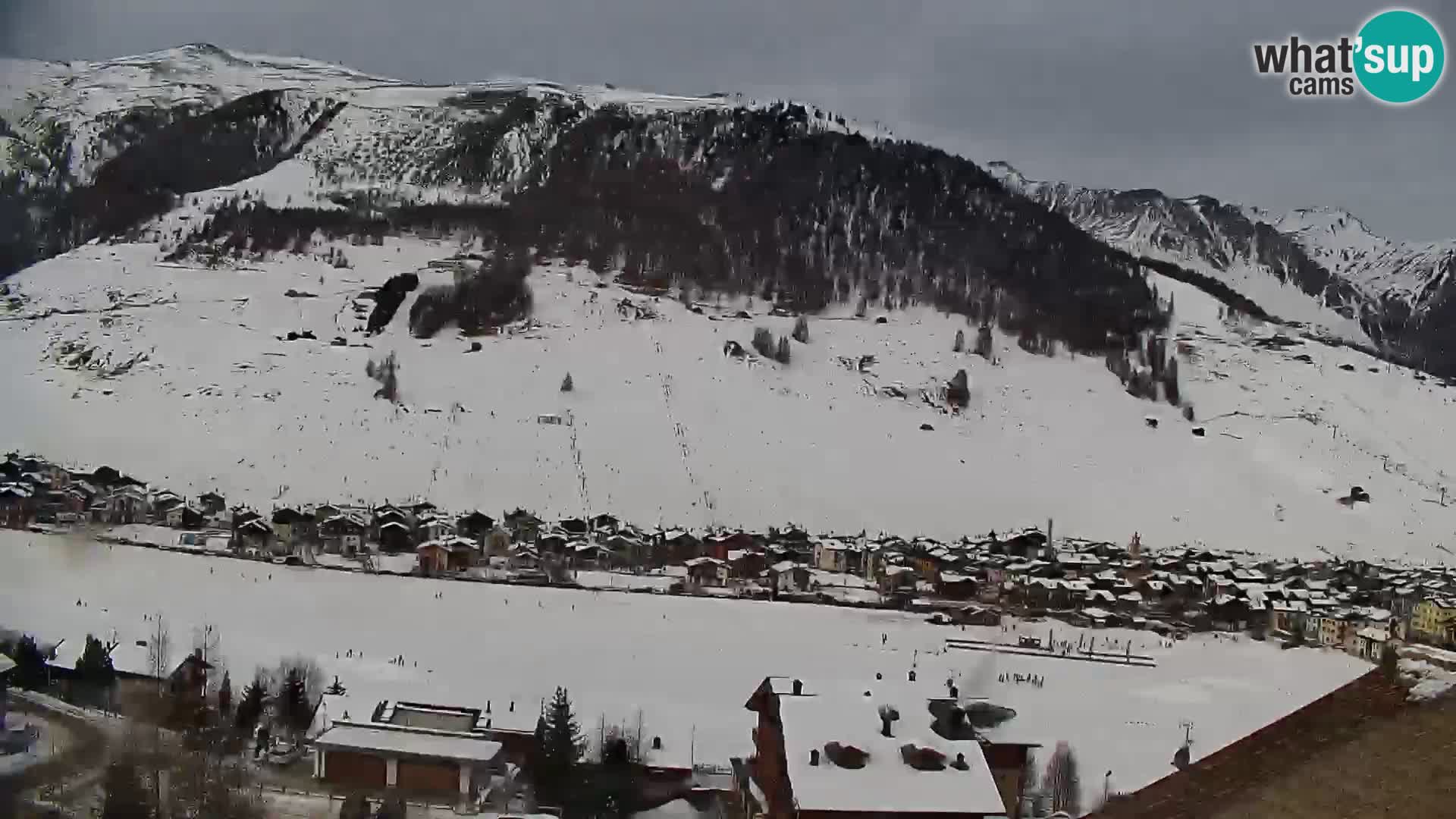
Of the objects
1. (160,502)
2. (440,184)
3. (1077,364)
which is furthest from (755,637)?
(440,184)

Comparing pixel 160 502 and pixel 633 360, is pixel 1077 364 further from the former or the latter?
pixel 160 502

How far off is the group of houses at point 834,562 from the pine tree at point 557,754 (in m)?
3.44

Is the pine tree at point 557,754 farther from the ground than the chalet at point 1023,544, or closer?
closer

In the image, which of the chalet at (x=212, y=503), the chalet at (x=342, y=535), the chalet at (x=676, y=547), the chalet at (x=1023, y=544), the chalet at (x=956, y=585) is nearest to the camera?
the chalet at (x=342, y=535)

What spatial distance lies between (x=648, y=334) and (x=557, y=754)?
1315 cm

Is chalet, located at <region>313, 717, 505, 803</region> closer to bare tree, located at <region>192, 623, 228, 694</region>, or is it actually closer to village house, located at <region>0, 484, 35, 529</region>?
bare tree, located at <region>192, 623, 228, 694</region>

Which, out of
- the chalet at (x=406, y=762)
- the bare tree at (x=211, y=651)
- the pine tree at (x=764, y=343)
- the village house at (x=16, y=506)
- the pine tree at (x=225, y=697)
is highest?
the pine tree at (x=764, y=343)

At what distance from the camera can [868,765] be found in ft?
10.3

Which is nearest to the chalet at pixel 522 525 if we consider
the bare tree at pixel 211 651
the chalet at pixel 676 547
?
the chalet at pixel 676 547

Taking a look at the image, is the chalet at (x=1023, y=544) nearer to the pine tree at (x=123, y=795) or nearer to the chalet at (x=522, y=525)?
the chalet at (x=522, y=525)

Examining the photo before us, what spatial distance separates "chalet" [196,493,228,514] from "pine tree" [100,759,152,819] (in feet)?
20.3

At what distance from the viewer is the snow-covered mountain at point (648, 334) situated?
10641mm

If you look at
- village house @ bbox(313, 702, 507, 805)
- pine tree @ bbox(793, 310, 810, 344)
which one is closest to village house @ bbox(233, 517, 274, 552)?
village house @ bbox(313, 702, 507, 805)

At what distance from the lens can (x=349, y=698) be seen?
443 cm
